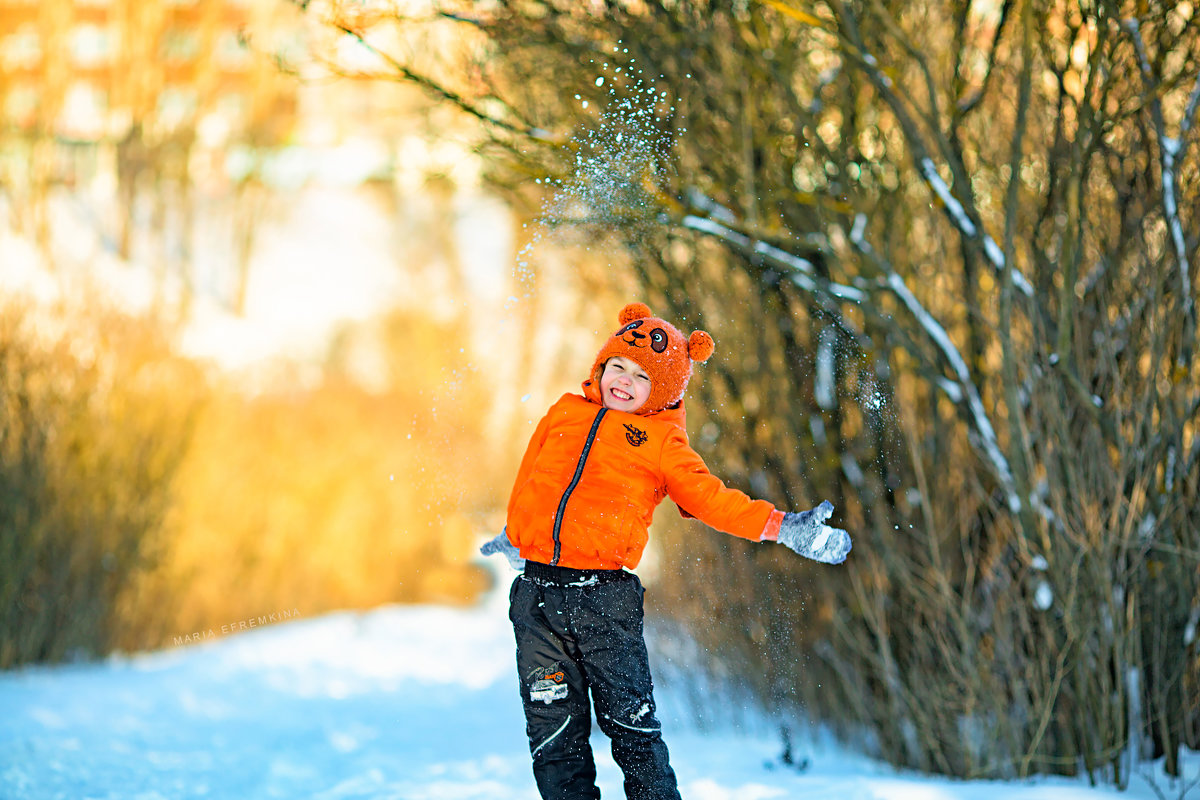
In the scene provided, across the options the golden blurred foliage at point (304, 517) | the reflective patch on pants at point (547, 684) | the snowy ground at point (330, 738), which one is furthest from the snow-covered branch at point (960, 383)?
the golden blurred foliage at point (304, 517)

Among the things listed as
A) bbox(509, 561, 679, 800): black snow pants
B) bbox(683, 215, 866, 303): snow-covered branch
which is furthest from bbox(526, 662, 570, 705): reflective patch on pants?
bbox(683, 215, 866, 303): snow-covered branch

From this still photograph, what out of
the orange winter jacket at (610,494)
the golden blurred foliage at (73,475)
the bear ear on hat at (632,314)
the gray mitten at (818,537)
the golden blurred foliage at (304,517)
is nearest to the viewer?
A: the gray mitten at (818,537)

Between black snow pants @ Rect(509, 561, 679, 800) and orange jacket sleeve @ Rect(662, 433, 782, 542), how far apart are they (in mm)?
225

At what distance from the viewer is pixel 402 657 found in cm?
665

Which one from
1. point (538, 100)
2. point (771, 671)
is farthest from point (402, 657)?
point (538, 100)

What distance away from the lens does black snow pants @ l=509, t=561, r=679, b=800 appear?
7.26ft

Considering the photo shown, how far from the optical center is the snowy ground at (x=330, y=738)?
3.10 metres

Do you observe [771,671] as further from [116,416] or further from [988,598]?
[116,416]

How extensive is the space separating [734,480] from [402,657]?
3559 millimetres

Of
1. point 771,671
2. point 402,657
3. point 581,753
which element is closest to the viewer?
point 581,753

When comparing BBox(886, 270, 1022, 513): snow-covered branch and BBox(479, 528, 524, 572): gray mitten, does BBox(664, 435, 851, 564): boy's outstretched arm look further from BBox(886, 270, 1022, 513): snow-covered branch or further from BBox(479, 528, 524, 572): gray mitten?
BBox(886, 270, 1022, 513): snow-covered branch

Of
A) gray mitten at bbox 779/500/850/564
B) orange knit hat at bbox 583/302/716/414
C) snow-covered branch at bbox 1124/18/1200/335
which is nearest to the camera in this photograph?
gray mitten at bbox 779/500/850/564

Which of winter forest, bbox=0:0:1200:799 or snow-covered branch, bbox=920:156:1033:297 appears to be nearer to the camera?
winter forest, bbox=0:0:1200:799

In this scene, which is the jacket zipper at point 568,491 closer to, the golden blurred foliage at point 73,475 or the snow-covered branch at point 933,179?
the snow-covered branch at point 933,179
